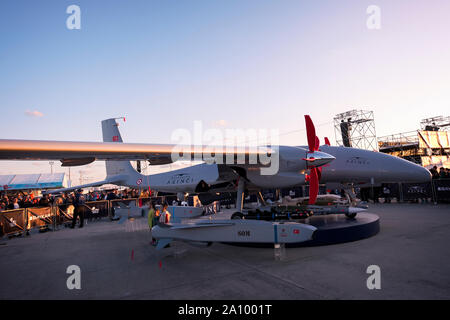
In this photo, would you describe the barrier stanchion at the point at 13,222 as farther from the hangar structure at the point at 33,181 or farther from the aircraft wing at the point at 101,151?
the hangar structure at the point at 33,181

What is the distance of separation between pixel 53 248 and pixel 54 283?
448cm

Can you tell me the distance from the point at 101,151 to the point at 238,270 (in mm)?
4126

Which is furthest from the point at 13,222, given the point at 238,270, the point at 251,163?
the point at 238,270

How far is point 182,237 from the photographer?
7.21m

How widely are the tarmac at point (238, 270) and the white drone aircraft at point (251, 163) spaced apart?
2264mm

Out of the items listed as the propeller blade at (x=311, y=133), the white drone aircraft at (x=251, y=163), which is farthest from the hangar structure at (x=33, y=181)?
the propeller blade at (x=311, y=133)

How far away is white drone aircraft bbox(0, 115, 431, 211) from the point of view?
584 cm

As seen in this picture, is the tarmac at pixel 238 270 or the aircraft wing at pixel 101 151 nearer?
the tarmac at pixel 238 270

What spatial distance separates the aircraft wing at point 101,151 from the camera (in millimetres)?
5125

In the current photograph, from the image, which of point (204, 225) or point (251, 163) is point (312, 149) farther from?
point (204, 225)

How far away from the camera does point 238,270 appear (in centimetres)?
582

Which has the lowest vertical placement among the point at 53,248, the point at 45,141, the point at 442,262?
the point at 53,248
